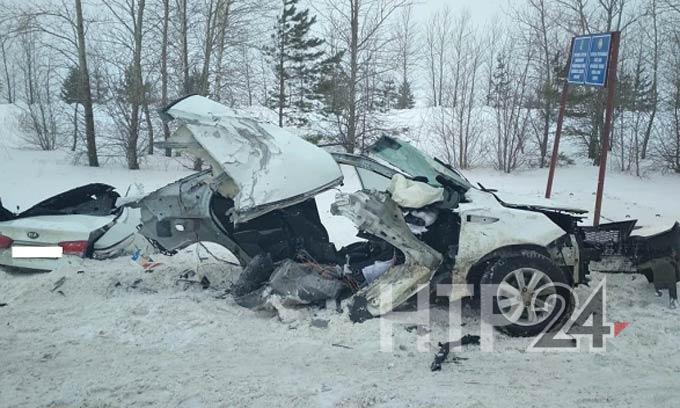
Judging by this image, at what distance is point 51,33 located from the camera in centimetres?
1805

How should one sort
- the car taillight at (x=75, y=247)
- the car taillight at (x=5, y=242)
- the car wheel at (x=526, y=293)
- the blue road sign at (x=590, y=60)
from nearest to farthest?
the car wheel at (x=526, y=293) < the car taillight at (x=5, y=242) < the car taillight at (x=75, y=247) < the blue road sign at (x=590, y=60)

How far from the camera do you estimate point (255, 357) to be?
348 cm

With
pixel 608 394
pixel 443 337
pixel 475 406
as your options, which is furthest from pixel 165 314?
Result: pixel 608 394

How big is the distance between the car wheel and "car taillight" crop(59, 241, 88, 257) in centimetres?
424

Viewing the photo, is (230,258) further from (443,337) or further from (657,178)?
(657,178)

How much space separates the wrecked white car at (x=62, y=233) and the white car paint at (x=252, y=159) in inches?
74.9

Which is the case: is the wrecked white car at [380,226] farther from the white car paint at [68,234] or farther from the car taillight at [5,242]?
the car taillight at [5,242]

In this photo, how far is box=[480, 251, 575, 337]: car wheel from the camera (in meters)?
3.74

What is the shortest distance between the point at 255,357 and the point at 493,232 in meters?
2.14

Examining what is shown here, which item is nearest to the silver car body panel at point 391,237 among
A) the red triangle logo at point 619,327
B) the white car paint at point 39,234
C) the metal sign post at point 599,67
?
the red triangle logo at point 619,327

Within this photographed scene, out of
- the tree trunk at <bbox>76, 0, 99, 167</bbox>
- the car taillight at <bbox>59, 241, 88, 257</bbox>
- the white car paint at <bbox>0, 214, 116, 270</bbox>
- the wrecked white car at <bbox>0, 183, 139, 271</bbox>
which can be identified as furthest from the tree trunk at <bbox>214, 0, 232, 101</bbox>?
the car taillight at <bbox>59, 241, 88, 257</bbox>

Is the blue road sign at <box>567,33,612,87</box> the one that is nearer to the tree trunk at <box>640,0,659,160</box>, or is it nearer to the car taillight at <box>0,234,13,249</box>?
the car taillight at <box>0,234,13,249</box>

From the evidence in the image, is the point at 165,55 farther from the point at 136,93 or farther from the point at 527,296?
the point at 527,296

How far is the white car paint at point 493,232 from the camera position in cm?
383
